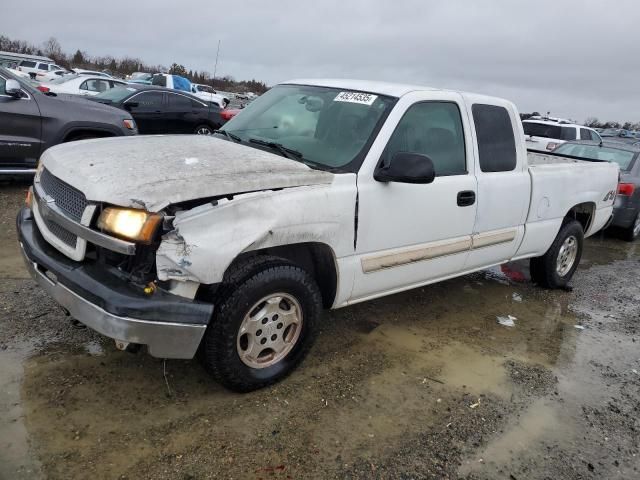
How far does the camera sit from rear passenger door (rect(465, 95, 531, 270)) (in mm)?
4328

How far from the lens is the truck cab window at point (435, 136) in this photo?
375 cm

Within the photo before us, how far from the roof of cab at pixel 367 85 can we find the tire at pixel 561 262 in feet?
8.08

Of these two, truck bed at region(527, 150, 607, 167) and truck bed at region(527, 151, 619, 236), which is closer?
truck bed at region(527, 151, 619, 236)

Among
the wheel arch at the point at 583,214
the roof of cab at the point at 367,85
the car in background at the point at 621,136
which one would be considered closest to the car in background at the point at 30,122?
the roof of cab at the point at 367,85

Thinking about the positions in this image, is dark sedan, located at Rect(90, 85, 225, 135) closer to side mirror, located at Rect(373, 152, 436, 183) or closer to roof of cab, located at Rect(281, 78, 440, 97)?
roof of cab, located at Rect(281, 78, 440, 97)

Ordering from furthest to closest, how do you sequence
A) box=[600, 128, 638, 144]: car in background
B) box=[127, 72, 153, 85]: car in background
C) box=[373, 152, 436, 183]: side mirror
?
box=[127, 72, 153, 85]: car in background
box=[600, 128, 638, 144]: car in background
box=[373, 152, 436, 183]: side mirror

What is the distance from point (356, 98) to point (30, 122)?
16.7 feet

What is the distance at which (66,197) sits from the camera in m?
3.05

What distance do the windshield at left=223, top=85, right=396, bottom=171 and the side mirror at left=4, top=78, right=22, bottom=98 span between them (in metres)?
4.05

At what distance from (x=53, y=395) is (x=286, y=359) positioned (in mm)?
1329

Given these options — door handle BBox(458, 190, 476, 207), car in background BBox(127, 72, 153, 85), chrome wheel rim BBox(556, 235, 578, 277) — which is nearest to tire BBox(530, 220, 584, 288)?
chrome wheel rim BBox(556, 235, 578, 277)

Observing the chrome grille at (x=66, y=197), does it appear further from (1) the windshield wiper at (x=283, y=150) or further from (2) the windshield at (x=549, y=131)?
(2) the windshield at (x=549, y=131)

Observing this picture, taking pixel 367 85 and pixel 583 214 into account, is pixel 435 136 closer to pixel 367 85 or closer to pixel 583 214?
pixel 367 85

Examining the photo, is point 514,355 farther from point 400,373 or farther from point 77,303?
point 77,303
